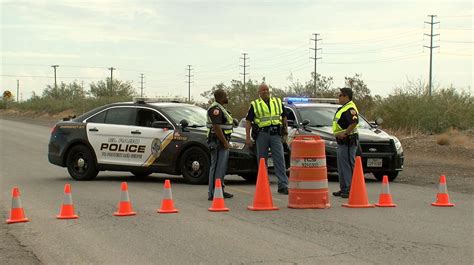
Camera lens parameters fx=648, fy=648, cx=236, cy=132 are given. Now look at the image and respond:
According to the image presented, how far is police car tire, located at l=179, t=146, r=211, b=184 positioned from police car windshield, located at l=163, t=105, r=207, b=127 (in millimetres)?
614

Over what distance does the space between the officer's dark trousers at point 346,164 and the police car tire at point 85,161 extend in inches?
209

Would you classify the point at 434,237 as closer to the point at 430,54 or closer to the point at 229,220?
the point at 229,220

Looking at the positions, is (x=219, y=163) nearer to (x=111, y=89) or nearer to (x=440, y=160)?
(x=440, y=160)

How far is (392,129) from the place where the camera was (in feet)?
87.0

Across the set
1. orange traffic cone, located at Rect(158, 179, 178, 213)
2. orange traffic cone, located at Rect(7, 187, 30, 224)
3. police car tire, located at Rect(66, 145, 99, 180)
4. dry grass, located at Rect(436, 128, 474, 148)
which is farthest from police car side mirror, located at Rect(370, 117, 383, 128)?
dry grass, located at Rect(436, 128, 474, 148)

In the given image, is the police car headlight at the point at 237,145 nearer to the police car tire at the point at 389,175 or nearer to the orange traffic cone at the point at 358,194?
the orange traffic cone at the point at 358,194

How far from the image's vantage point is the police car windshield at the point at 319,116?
1398 cm

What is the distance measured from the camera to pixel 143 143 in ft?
42.1

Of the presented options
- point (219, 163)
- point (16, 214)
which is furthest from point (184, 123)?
point (16, 214)

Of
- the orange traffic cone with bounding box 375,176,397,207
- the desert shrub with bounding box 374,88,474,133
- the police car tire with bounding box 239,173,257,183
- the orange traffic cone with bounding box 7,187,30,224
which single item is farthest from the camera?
→ the desert shrub with bounding box 374,88,474,133

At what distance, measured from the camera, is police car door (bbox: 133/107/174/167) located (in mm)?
12641

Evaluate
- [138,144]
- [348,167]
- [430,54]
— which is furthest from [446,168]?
[430,54]

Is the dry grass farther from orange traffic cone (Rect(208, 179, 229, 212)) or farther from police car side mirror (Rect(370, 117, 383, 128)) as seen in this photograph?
orange traffic cone (Rect(208, 179, 229, 212))

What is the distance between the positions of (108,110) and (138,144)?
1.23 meters
